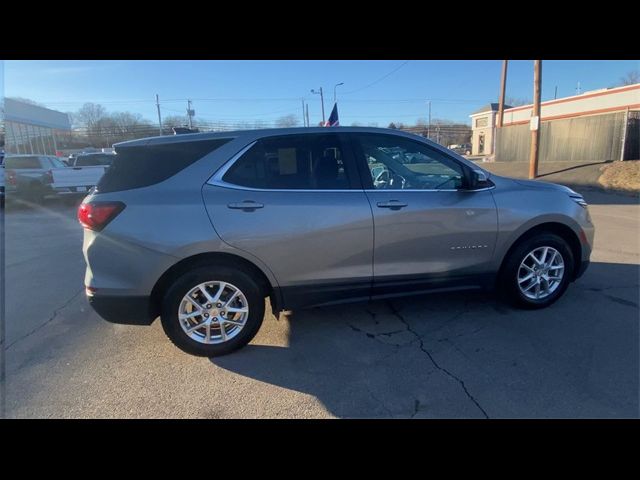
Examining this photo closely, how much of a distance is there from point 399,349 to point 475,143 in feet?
197

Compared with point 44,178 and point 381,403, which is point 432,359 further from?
point 44,178

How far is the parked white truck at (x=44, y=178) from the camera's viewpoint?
12.1m

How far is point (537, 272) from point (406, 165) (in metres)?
1.71

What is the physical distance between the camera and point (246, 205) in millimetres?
2928

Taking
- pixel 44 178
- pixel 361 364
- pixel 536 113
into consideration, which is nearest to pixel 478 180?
pixel 361 364

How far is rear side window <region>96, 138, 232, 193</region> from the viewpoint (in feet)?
9.46

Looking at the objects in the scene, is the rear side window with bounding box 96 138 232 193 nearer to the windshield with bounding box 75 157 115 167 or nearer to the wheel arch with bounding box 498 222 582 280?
the wheel arch with bounding box 498 222 582 280

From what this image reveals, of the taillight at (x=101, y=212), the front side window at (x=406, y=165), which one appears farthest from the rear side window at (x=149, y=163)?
the front side window at (x=406, y=165)

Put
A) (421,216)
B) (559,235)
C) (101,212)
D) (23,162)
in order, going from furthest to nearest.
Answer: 1. (23,162)
2. (559,235)
3. (421,216)
4. (101,212)

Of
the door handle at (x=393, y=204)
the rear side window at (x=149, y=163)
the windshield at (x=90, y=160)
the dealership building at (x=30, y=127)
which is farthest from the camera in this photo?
the dealership building at (x=30, y=127)

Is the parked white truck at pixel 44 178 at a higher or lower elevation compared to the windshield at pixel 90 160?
lower

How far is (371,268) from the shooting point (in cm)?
324

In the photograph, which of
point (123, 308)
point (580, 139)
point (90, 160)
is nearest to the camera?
point (123, 308)

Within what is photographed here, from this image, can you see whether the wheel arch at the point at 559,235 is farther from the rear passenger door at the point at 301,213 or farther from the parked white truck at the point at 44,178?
the parked white truck at the point at 44,178
